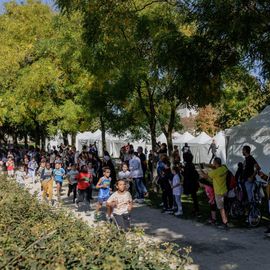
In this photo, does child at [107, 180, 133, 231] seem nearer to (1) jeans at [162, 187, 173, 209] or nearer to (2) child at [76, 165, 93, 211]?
(1) jeans at [162, 187, 173, 209]

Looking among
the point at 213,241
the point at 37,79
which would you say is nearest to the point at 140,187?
the point at 213,241

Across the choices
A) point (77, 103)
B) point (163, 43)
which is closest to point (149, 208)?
point (163, 43)

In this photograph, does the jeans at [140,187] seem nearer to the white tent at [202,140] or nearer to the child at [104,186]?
the child at [104,186]

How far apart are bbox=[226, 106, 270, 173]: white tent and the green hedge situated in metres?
11.6

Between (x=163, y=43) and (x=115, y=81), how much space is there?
8647 mm

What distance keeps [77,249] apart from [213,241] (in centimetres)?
617

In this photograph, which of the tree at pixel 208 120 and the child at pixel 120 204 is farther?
the tree at pixel 208 120

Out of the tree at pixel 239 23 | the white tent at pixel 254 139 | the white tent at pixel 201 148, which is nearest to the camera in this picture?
the tree at pixel 239 23

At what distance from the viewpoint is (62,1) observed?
973 centimetres

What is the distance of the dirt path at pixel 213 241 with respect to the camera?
27.9ft

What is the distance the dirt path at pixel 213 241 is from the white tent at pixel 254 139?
504 cm

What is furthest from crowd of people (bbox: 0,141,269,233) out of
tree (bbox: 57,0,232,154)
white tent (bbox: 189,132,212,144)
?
white tent (bbox: 189,132,212,144)

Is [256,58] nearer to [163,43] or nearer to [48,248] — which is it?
[163,43]

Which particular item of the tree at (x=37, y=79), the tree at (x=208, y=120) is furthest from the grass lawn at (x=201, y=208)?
the tree at (x=208, y=120)
